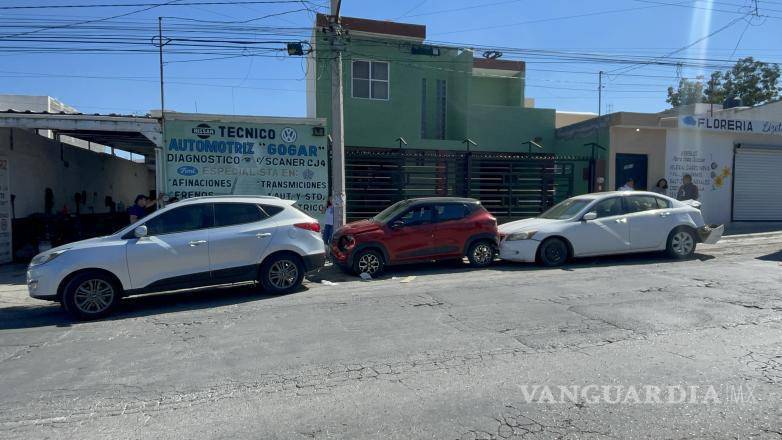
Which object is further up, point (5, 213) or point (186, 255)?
point (5, 213)

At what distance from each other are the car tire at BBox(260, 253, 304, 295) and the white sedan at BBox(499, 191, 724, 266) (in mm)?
4423

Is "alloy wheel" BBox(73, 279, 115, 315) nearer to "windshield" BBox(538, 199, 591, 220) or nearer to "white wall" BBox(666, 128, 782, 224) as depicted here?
"windshield" BBox(538, 199, 591, 220)

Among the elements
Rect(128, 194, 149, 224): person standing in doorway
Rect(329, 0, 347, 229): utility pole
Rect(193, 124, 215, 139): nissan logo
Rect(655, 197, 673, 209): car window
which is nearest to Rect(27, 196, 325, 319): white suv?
Rect(329, 0, 347, 229): utility pole

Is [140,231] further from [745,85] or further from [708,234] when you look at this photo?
[745,85]

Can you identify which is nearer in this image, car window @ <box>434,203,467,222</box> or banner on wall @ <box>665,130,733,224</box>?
car window @ <box>434,203,467,222</box>


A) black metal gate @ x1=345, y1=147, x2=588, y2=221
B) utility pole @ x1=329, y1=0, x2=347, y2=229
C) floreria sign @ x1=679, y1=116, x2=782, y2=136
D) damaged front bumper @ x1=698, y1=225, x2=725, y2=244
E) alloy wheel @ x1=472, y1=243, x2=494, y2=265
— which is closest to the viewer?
alloy wheel @ x1=472, y1=243, x2=494, y2=265

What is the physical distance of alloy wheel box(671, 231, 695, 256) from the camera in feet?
35.3

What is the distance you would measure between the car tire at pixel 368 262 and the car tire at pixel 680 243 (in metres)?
6.14

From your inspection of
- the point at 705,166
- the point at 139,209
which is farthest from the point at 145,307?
the point at 705,166

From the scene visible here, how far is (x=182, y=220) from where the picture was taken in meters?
7.99

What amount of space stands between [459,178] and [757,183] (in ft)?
35.5

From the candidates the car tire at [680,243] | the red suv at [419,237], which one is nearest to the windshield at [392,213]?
the red suv at [419,237]

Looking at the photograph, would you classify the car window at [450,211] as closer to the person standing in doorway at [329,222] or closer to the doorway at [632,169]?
the person standing in doorway at [329,222]

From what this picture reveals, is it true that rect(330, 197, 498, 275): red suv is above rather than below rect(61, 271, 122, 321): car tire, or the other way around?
above
